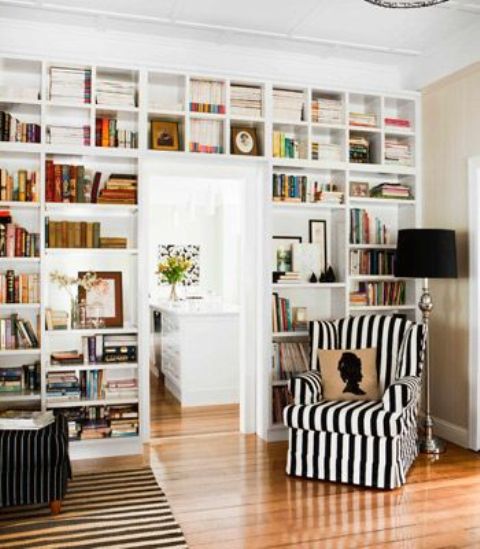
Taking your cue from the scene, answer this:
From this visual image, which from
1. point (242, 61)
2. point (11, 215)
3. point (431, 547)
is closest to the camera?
point (431, 547)

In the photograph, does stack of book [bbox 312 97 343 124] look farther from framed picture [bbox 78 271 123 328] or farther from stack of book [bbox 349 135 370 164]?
framed picture [bbox 78 271 123 328]

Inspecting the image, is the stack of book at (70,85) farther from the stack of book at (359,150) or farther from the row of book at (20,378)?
the stack of book at (359,150)

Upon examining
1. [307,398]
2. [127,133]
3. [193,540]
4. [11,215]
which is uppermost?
[127,133]

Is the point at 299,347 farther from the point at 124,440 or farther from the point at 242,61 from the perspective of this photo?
the point at 242,61

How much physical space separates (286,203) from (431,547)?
2.67 meters

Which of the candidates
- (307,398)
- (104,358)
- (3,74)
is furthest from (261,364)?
(3,74)

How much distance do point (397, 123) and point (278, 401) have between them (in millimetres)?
2462

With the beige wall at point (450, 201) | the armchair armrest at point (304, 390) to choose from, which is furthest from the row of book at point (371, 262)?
the armchair armrest at point (304, 390)

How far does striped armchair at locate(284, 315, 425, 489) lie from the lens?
11.9 feet

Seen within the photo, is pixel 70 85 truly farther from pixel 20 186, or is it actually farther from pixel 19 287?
pixel 19 287

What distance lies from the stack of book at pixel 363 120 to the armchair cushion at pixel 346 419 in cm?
228

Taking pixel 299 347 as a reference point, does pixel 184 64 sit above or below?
above

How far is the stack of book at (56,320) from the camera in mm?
4238

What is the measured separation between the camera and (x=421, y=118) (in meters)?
5.05
